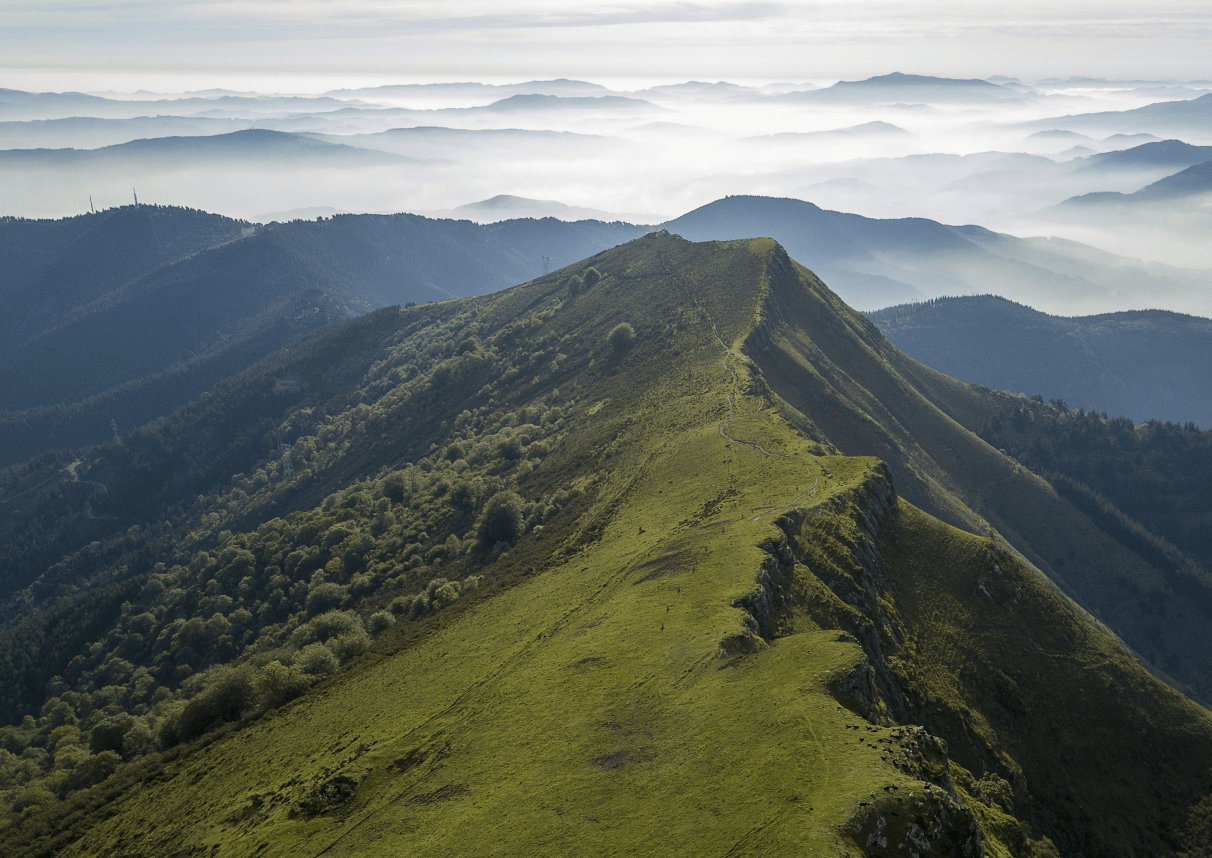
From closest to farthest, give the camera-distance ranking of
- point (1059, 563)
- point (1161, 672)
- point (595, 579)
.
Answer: point (595, 579) < point (1161, 672) < point (1059, 563)

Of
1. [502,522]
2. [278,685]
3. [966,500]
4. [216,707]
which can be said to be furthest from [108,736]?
[966,500]

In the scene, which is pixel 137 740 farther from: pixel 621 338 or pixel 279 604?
A: pixel 621 338

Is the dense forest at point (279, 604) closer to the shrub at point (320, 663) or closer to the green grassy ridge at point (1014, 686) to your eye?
the shrub at point (320, 663)

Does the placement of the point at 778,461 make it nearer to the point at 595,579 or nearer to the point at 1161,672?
the point at 595,579

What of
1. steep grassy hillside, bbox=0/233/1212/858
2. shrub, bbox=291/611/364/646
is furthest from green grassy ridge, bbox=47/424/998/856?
shrub, bbox=291/611/364/646

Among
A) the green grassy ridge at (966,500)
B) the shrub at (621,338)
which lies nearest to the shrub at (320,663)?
the green grassy ridge at (966,500)

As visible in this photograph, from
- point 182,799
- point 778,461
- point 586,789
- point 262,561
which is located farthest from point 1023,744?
point 262,561
